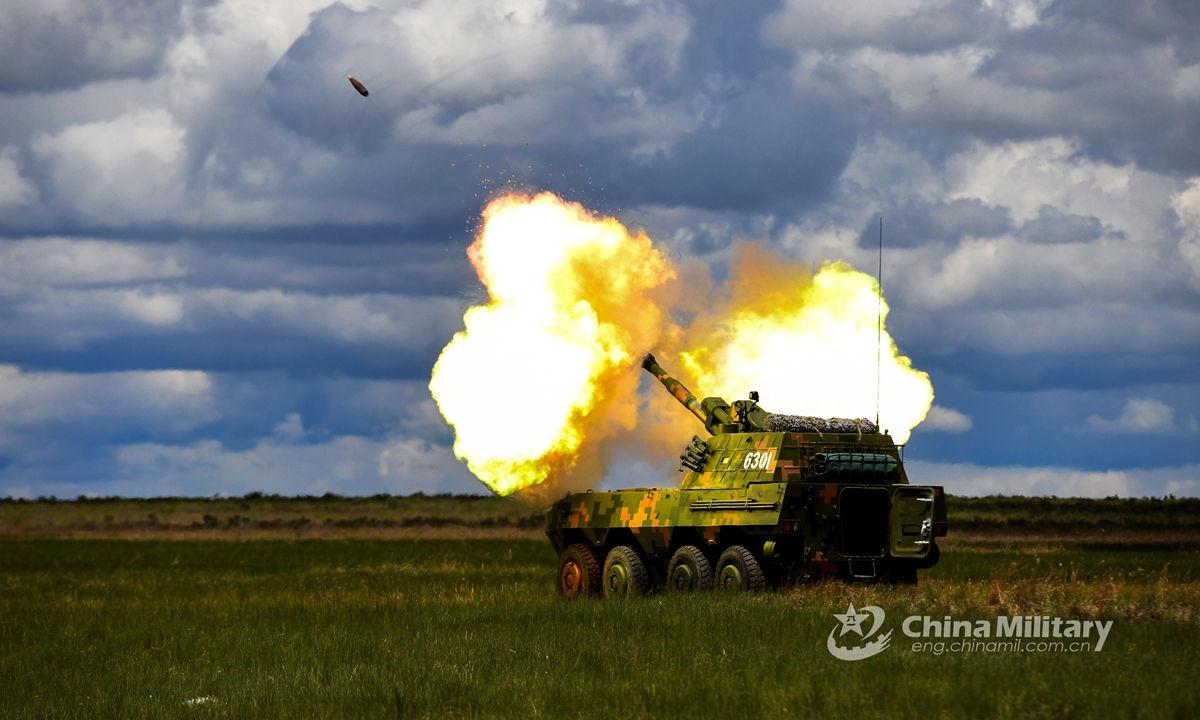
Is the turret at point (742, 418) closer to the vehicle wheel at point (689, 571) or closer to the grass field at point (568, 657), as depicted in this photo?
the vehicle wheel at point (689, 571)

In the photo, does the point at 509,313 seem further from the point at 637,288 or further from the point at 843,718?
the point at 843,718

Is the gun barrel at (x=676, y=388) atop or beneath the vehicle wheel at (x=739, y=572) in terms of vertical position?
atop

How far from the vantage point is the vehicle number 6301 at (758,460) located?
2367 cm

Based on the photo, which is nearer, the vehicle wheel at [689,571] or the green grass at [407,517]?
the vehicle wheel at [689,571]

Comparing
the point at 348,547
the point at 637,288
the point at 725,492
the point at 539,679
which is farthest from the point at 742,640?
the point at 348,547

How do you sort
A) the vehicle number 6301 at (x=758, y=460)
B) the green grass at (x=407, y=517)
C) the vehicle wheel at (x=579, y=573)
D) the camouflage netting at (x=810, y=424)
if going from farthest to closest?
the green grass at (x=407, y=517) < the vehicle wheel at (x=579, y=573) < the camouflage netting at (x=810, y=424) < the vehicle number 6301 at (x=758, y=460)

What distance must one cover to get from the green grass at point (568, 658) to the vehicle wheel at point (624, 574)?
1591 millimetres

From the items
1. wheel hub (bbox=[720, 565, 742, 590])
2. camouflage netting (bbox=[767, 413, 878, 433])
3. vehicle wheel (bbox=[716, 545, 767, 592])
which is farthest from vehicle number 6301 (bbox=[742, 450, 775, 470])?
wheel hub (bbox=[720, 565, 742, 590])

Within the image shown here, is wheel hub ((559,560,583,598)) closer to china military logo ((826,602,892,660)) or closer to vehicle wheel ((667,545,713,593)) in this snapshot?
vehicle wheel ((667,545,713,593))

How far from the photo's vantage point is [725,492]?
24.0m

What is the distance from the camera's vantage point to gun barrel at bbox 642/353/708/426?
27094mm

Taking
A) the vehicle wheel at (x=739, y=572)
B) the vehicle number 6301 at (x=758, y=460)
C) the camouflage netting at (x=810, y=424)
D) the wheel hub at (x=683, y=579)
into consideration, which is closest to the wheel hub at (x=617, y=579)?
the wheel hub at (x=683, y=579)

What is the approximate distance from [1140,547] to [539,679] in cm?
3586

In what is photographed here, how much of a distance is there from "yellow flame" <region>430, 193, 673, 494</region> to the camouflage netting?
4518 mm
